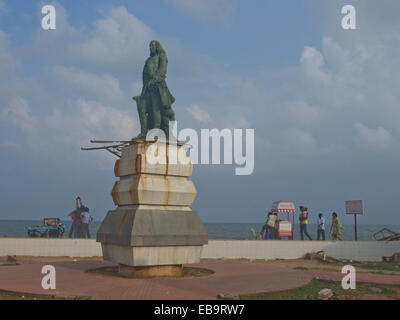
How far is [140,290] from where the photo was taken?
7.18 m

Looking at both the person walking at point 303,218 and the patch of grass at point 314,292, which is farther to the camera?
the person walking at point 303,218

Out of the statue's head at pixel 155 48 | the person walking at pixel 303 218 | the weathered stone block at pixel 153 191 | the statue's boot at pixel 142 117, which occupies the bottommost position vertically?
the person walking at pixel 303 218

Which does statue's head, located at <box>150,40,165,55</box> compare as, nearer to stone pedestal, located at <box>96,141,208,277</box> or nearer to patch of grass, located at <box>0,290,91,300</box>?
stone pedestal, located at <box>96,141,208,277</box>

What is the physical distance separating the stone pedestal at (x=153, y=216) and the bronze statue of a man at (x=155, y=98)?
2.56 ft

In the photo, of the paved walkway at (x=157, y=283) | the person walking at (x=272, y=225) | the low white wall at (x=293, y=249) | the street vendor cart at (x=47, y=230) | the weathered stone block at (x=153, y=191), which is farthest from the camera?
the street vendor cart at (x=47, y=230)

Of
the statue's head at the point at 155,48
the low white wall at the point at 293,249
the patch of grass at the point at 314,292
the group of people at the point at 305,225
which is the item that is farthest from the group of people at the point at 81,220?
the patch of grass at the point at 314,292

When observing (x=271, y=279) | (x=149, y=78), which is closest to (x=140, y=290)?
(x=271, y=279)

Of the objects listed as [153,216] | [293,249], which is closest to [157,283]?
[153,216]

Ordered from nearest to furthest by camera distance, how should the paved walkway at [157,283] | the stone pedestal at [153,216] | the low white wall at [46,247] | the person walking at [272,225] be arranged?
the paved walkway at [157,283] < the stone pedestal at [153,216] < the low white wall at [46,247] < the person walking at [272,225]

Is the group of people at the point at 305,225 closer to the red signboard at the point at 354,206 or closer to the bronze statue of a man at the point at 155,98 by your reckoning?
the red signboard at the point at 354,206

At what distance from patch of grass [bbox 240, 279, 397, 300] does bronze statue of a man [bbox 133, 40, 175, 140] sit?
181 inches

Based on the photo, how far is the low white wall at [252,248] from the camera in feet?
50.4

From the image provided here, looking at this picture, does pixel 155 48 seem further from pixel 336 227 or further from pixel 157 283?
pixel 336 227
